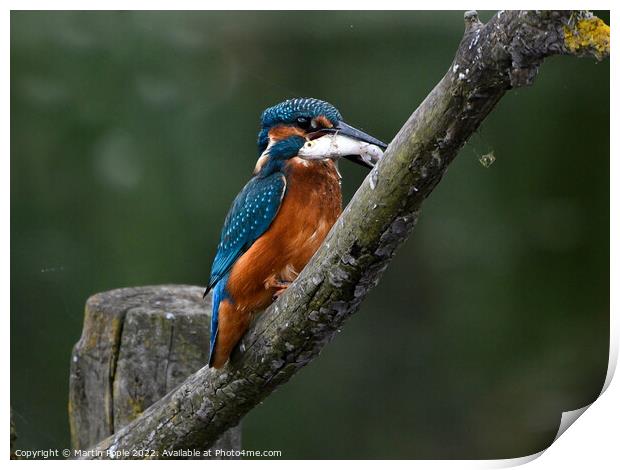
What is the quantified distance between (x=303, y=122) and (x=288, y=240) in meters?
0.38

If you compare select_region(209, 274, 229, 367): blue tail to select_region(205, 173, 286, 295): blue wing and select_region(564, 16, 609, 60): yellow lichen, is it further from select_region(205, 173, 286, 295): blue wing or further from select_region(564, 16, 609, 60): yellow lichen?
select_region(564, 16, 609, 60): yellow lichen

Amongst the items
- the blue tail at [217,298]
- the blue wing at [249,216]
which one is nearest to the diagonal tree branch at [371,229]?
the blue tail at [217,298]

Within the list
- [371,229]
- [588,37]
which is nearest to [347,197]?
[371,229]

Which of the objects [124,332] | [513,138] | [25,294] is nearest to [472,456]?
[513,138]

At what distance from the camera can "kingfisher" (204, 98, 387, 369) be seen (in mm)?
2846

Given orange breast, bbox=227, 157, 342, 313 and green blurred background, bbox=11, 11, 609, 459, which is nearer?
orange breast, bbox=227, 157, 342, 313

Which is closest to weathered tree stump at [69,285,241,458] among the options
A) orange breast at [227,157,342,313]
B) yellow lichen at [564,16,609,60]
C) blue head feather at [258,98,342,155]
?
orange breast at [227,157,342,313]

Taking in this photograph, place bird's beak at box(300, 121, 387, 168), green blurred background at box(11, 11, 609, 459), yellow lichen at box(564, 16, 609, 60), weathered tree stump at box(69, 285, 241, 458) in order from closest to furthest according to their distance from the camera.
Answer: yellow lichen at box(564, 16, 609, 60) → bird's beak at box(300, 121, 387, 168) → green blurred background at box(11, 11, 609, 459) → weathered tree stump at box(69, 285, 241, 458)

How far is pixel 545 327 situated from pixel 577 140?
0.65m

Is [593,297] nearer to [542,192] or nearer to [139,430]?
[542,192]

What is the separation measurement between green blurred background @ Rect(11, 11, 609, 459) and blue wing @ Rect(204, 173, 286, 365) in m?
0.43

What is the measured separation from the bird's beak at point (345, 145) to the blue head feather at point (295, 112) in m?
0.05

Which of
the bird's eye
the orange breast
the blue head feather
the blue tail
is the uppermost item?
the blue head feather

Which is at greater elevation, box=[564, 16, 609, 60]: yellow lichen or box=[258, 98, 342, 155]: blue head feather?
box=[564, 16, 609, 60]: yellow lichen
